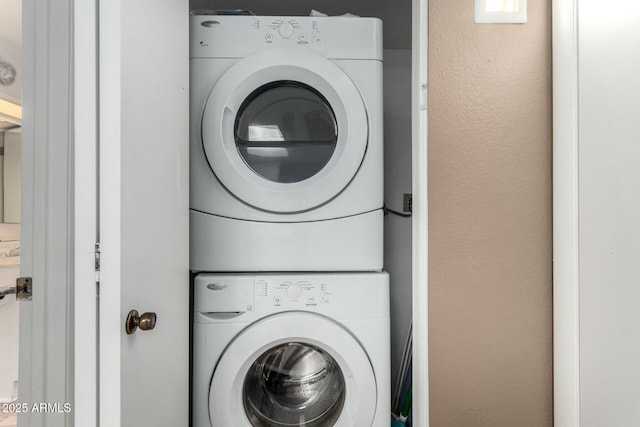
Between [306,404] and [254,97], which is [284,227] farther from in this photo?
[306,404]

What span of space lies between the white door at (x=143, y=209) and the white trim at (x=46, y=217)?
0.08 m

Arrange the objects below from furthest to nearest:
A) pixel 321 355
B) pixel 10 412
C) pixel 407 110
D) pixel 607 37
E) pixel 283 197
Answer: pixel 407 110
pixel 321 355
pixel 283 197
pixel 607 37
pixel 10 412

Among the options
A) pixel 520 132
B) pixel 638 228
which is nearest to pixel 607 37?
pixel 520 132

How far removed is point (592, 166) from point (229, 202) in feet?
3.22

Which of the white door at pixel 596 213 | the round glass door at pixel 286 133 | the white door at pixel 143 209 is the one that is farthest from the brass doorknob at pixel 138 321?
the white door at pixel 596 213

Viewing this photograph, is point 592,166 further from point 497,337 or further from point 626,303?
point 497,337

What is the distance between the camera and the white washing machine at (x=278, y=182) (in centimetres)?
110

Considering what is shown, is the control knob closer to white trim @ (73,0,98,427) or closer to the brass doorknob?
white trim @ (73,0,98,427)

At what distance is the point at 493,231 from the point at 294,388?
32.9 inches

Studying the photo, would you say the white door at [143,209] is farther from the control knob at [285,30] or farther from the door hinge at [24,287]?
the control knob at [285,30]

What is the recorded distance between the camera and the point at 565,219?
95 centimetres

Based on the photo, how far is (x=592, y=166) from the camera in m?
0.86

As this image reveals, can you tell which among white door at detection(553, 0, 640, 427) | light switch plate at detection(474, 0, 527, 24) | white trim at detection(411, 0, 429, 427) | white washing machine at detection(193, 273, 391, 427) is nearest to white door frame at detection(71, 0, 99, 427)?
white washing machine at detection(193, 273, 391, 427)

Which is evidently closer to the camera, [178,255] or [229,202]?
[178,255]
